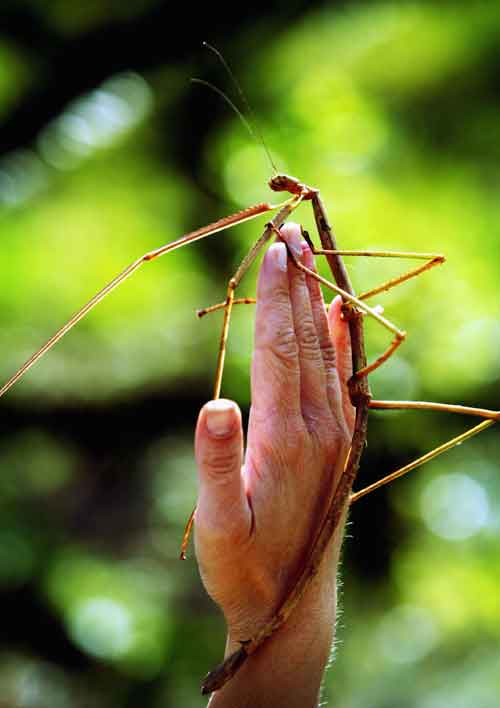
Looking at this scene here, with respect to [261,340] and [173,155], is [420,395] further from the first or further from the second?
[261,340]

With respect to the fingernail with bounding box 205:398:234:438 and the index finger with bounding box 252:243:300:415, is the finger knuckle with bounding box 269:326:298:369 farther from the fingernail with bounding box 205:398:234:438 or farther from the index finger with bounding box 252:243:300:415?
the fingernail with bounding box 205:398:234:438

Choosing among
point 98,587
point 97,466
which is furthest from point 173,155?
point 98,587

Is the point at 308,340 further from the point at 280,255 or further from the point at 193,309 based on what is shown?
the point at 193,309

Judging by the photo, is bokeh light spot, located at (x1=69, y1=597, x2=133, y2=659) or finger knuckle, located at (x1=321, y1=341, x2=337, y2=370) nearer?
finger knuckle, located at (x1=321, y1=341, x2=337, y2=370)

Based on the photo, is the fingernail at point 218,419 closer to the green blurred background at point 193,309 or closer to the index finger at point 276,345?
the index finger at point 276,345

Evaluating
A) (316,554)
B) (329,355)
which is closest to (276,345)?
(329,355)

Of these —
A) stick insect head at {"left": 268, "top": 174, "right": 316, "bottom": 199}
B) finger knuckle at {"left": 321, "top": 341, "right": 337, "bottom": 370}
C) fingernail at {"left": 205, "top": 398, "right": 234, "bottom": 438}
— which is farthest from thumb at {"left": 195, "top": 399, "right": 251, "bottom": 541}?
stick insect head at {"left": 268, "top": 174, "right": 316, "bottom": 199}

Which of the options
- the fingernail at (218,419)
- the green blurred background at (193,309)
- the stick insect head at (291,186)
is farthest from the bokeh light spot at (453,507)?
the fingernail at (218,419)
